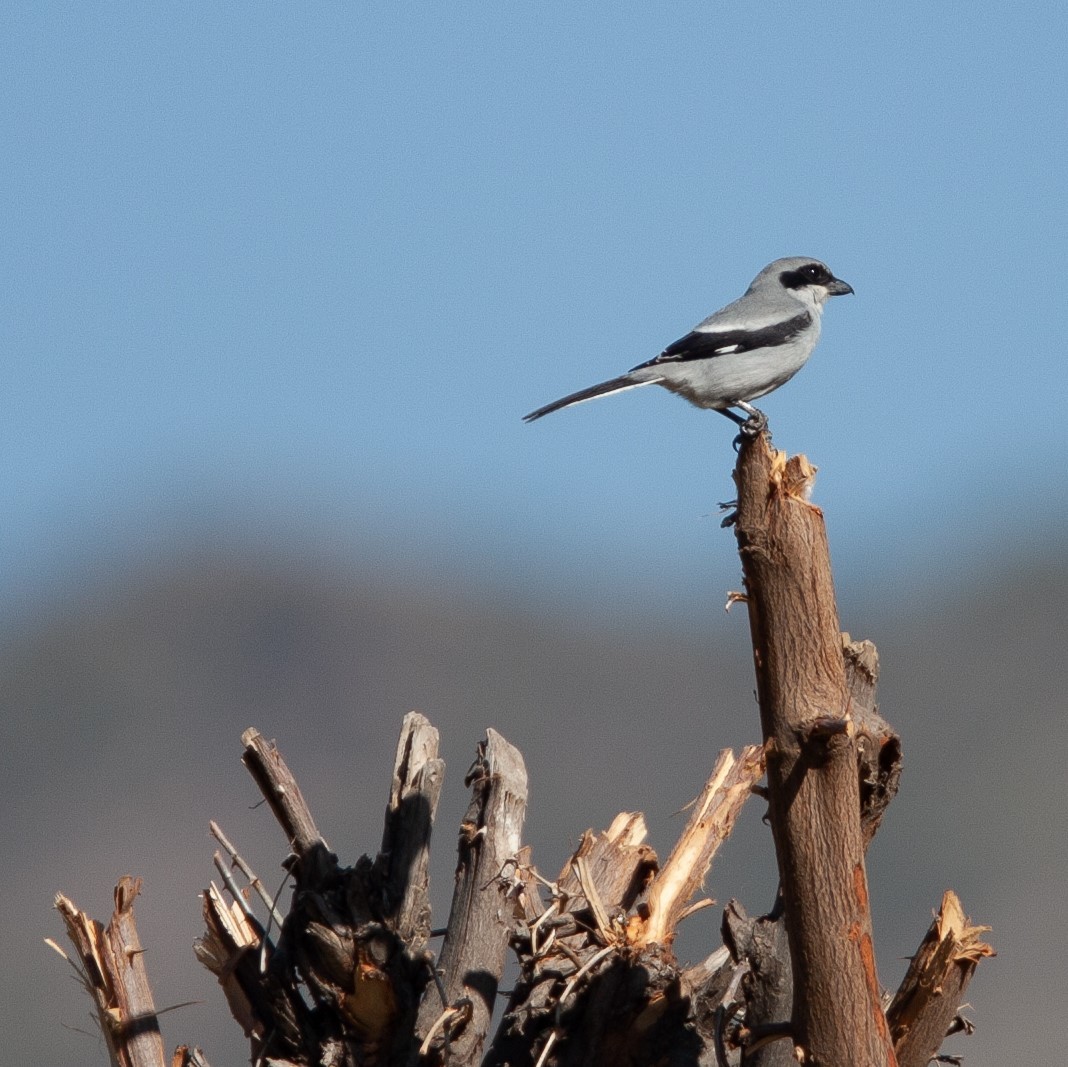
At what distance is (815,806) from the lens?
17.1 feet

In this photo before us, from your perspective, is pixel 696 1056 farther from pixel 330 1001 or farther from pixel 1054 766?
pixel 1054 766

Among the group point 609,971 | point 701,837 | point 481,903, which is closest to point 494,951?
point 481,903

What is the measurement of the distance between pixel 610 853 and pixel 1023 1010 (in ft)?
171

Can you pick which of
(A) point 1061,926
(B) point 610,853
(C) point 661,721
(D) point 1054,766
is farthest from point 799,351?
(C) point 661,721

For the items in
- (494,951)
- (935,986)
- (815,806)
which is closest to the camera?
(815,806)

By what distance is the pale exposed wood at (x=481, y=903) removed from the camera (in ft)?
19.9

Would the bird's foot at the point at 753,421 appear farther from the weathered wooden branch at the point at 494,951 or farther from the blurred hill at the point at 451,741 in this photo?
the blurred hill at the point at 451,741

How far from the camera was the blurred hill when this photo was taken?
58125mm

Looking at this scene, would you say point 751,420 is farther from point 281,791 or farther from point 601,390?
point 281,791

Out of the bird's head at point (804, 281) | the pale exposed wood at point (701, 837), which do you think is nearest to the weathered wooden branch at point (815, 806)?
the pale exposed wood at point (701, 837)

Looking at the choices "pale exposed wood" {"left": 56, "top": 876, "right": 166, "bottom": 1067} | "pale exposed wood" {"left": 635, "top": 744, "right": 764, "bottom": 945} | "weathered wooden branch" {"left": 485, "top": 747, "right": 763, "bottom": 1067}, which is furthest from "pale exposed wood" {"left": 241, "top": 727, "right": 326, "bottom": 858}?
"pale exposed wood" {"left": 635, "top": 744, "right": 764, "bottom": 945}

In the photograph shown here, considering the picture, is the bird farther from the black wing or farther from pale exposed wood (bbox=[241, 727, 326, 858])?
pale exposed wood (bbox=[241, 727, 326, 858])

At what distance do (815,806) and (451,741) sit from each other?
67408mm

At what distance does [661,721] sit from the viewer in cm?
8538
